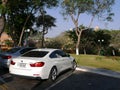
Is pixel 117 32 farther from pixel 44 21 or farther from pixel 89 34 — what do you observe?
pixel 44 21

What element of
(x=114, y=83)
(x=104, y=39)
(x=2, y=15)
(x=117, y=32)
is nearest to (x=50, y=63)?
(x=114, y=83)

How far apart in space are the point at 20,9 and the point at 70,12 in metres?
8.42

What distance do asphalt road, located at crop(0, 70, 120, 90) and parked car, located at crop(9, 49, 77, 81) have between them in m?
0.41

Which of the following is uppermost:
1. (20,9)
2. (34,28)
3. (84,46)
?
(20,9)

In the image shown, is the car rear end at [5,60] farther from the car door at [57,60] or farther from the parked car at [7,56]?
the car door at [57,60]

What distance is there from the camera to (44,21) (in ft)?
159

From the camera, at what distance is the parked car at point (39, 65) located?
11812 mm

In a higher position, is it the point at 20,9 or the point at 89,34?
the point at 20,9

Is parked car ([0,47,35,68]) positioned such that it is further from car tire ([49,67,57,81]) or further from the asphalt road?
car tire ([49,67,57,81])

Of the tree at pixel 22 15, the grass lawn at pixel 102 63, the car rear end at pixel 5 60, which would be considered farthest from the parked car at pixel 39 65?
the tree at pixel 22 15

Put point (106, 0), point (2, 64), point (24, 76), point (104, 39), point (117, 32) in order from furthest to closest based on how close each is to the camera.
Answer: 1. point (117, 32)
2. point (104, 39)
3. point (106, 0)
4. point (2, 64)
5. point (24, 76)

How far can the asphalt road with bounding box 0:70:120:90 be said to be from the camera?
11289 millimetres

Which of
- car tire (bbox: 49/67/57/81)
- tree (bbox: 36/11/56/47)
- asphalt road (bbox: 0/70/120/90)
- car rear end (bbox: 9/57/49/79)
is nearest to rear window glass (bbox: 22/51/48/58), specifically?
car rear end (bbox: 9/57/49/79)

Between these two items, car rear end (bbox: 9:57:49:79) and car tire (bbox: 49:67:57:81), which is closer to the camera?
car rear end (bbox: 9:57:49:79)
